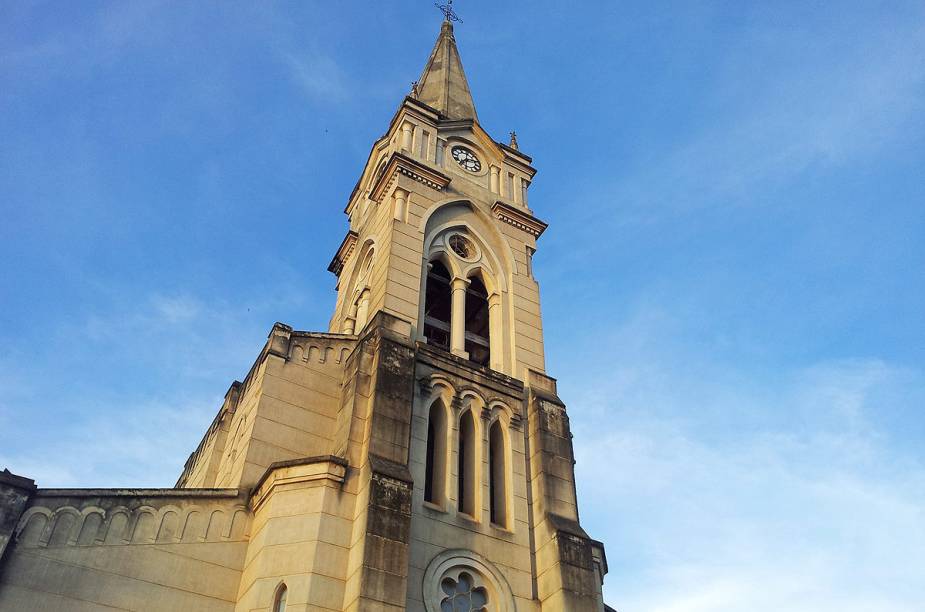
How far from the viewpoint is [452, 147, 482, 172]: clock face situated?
102 feet

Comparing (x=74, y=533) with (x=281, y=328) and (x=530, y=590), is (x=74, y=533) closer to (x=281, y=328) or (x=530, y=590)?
(x=281, y=328)

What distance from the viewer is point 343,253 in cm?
3216

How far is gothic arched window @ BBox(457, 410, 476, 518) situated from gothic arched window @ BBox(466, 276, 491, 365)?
182 inches

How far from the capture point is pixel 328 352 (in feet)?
77.9

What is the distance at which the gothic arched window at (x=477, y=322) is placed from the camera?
26.8 m

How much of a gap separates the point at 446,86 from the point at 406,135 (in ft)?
22.3

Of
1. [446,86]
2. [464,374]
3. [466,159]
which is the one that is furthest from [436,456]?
[446,86]

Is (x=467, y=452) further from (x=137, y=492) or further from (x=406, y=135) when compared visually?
(x=406, y=135)

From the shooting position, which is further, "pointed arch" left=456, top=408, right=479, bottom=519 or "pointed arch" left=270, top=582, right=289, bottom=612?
"pointed arch" left=456, top=408, right=479, bottom=519

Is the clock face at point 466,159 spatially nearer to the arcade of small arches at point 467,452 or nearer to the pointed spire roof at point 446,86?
the pointed spire roof at point 446,86

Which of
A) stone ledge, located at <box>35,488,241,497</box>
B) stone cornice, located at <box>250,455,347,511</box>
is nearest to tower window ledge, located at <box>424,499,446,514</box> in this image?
stone cornice, located at <box>250,455,347,511</box>

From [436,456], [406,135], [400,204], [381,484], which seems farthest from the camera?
[406,135]

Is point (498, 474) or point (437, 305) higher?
point (437, 305)

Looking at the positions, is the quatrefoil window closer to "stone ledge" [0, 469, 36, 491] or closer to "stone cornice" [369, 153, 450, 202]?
"stone ledge" [0, 469, 36, 491]
